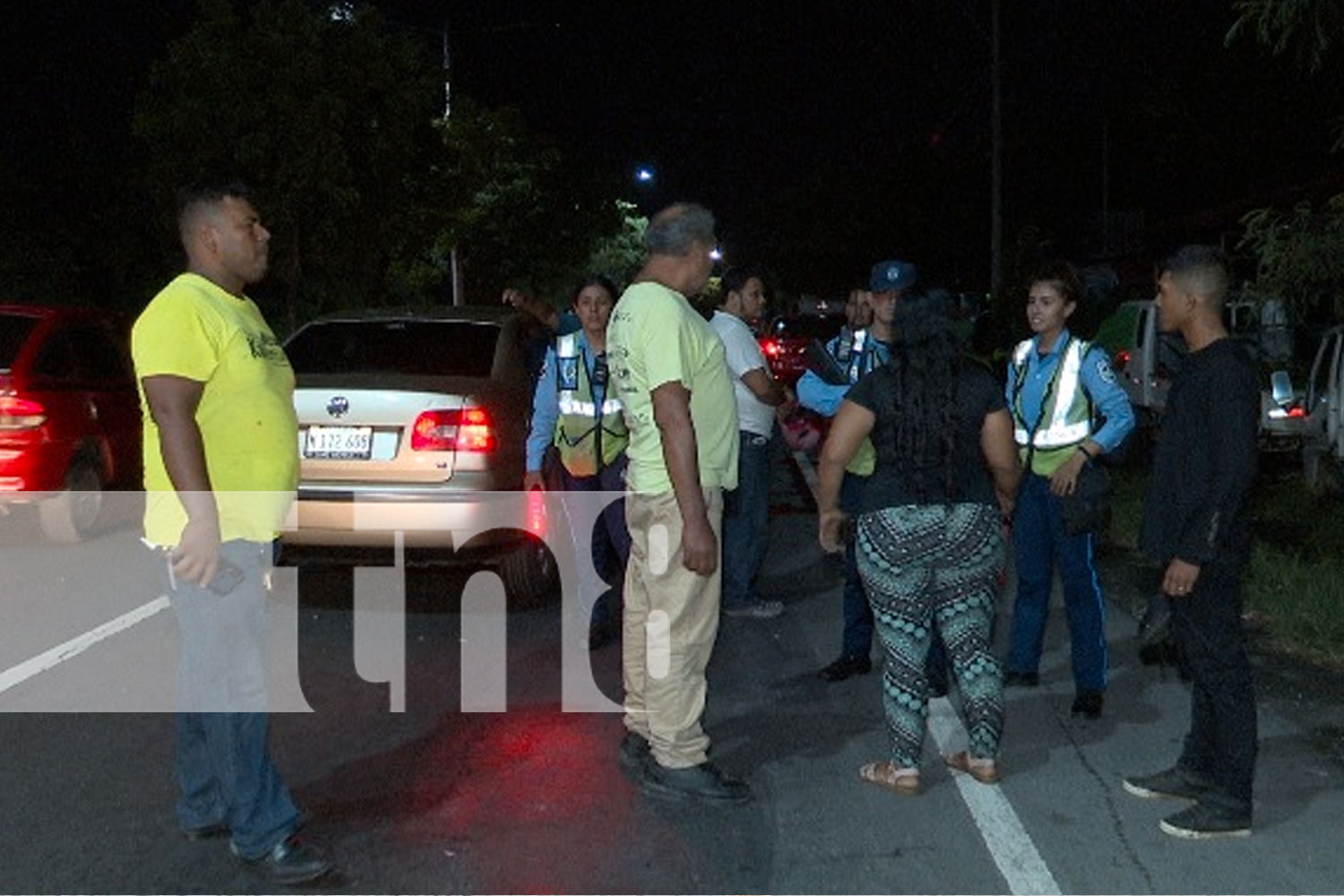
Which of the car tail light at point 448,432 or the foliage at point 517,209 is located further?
the foliage at point 517,209

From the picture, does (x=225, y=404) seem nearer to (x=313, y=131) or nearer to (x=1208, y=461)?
(x=1208, y=461)

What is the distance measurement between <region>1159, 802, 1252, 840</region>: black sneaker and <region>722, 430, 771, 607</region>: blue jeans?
3388 millimetres

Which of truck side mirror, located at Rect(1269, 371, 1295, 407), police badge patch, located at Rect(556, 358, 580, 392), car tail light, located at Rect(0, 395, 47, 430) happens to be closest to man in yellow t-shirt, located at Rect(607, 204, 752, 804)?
police badge patch, located at Rect(556, 358, 580, 392)

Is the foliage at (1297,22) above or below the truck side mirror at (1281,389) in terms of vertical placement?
above

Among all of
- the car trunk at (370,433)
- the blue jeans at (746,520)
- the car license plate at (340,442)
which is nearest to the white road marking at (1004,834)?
the blue jeans at (746,520)

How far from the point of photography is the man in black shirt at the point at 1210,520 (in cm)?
488

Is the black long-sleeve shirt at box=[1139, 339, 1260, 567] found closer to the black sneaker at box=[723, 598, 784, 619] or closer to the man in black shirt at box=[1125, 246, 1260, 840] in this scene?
the man in black shirt at box=[1125, 246, 1260, 840]

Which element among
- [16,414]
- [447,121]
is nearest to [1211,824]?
[16,414]

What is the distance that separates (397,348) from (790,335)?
669 inches

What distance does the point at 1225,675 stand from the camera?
16.4ft

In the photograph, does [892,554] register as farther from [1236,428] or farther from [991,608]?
[1236,428]

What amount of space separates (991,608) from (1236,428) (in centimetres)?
100

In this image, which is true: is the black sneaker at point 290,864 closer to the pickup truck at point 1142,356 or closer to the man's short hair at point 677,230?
the man's short hair at point 677,230

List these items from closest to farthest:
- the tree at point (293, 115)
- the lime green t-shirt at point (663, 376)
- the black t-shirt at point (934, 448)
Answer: the lime green t-shirt at point (663, 376)
the black t-shirt at point (934, 448)
the tree at point (293, 115)
